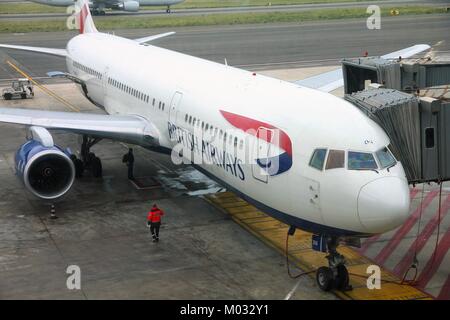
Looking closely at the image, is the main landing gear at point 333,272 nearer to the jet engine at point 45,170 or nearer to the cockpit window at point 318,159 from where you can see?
the cockpit window at point 318,159

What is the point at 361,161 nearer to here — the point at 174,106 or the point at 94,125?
the point at 174,106

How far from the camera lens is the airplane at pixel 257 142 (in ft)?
52.4

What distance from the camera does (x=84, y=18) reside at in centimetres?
3978

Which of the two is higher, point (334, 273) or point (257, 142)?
point (257, 142)

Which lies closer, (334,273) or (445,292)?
(334,273)

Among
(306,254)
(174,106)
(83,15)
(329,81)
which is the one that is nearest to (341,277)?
(306,254)

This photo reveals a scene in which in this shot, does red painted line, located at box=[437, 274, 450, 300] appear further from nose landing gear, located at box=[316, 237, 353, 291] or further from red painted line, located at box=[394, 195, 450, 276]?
nose landing gear, located at box=[316, 237, 353, 291]

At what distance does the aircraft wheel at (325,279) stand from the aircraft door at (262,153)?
271cm

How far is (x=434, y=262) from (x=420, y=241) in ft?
5.60

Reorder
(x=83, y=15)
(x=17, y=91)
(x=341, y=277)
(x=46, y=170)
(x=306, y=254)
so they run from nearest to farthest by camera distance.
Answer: (x=341, y=277), (x=306, y=254), (x=46, y=170), (x=83, y=15), (x=17, y=91)

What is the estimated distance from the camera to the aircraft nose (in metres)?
15.4

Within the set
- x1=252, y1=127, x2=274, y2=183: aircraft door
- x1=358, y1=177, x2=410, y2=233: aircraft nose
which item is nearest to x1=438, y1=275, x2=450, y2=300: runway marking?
x1=358, y1=177, x2=410, y2=233: aircraft nose

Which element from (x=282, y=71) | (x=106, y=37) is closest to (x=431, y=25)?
(x=282, y=71)

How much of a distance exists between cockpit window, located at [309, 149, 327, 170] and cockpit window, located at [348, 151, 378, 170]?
0.63m
